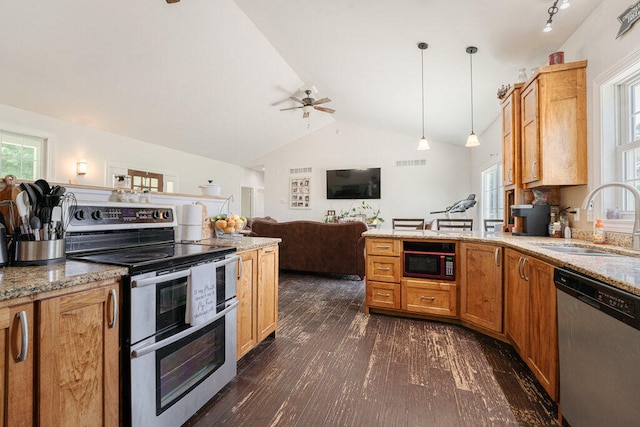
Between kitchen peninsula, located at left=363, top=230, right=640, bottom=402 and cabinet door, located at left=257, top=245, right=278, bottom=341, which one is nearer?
kitchen peninsula, located at left=363, top=230, right=640, bottom=402

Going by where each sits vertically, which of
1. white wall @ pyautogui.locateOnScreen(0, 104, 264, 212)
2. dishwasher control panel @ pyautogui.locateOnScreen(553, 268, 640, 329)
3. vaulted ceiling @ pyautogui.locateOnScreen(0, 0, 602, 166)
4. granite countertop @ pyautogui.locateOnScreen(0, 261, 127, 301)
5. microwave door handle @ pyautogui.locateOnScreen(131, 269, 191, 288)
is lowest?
dishwasher control panel @ pyautogui.locateOnScreen(553, 268, 640, 329)

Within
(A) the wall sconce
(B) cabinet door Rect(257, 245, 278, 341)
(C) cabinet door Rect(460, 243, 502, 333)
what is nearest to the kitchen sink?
(C) cabinet door Rect(460, 243, 502, 333)

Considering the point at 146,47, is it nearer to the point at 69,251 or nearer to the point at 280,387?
the point at 69,251

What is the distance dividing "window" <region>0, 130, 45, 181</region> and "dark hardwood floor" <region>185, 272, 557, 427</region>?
15.4 ft

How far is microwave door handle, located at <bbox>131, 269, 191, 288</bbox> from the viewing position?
1138 mm

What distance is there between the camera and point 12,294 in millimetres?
808

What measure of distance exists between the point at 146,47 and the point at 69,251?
138 inches

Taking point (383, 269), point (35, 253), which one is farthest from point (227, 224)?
point (383, 269)

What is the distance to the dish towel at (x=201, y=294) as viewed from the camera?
4.54 feet

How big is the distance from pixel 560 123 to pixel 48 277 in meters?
3.36

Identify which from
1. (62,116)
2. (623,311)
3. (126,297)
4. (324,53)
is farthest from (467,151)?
(62,116)

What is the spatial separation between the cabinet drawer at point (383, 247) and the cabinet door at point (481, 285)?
1.96ft

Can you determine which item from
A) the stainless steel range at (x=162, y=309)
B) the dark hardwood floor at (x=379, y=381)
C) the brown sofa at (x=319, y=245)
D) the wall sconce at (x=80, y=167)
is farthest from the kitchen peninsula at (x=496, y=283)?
the wall sconce at (x=80, y=167)

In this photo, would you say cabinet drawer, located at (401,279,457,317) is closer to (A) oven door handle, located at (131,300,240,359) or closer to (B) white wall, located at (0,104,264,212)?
(A) oven door handle, located at (131,300,240,359)
